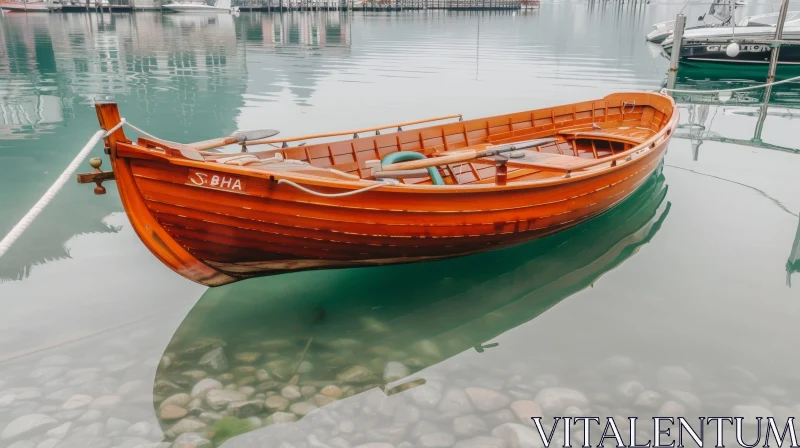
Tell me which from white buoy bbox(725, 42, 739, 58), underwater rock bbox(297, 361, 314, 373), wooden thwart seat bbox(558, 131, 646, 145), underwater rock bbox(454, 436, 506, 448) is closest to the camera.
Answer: underwater rock bbox(454, 436, 506, 448)

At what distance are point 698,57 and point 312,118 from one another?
23.7m

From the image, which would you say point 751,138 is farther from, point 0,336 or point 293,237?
point 0,336

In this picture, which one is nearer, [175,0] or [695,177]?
[695,177]

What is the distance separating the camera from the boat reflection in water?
6.09 m

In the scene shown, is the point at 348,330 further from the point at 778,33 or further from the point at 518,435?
the point at 778,33

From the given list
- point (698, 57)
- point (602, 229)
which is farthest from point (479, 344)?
point (698, 57)

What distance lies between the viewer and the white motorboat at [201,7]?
88.5 meters

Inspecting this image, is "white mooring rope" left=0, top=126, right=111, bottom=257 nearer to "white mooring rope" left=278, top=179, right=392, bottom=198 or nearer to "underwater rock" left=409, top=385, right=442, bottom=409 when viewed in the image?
"white mooring rope" left=278, top=179, right=392, bottom=198

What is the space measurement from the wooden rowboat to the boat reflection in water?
1.93ft

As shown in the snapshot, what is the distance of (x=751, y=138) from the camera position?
17.6m

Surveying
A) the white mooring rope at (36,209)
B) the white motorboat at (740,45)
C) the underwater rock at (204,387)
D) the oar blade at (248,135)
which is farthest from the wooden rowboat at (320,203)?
the white motorboat at (740,45)

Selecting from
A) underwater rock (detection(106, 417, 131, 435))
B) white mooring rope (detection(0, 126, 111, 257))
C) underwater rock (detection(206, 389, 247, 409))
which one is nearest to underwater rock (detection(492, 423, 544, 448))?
underwater rock (detection(206, 389, 247, 409))

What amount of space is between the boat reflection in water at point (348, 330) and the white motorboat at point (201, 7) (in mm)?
90702

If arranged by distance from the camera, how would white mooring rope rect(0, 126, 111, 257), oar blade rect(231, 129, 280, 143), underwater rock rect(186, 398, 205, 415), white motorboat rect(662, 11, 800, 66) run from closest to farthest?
white mooring rope rect(0, 126, 111, 257)
underwater rock rect(186, 398, 205, 415)
oar blade rect(231, 129, 280, 143)
white motorboat rect(662, 11, 800, 66)
